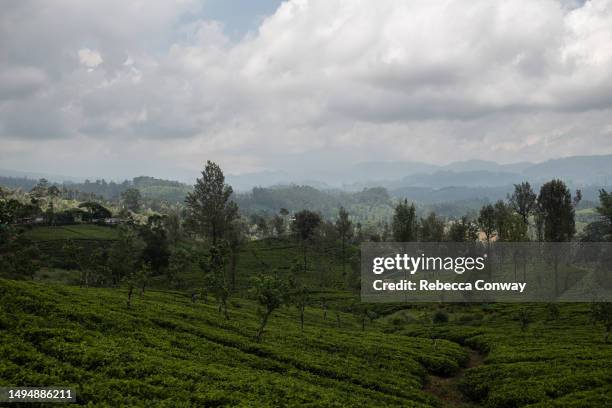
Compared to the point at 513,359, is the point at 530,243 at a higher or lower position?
higher

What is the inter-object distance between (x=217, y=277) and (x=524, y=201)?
98392mm

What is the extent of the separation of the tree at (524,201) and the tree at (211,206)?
8186 centimetres

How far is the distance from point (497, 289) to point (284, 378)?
84297mm

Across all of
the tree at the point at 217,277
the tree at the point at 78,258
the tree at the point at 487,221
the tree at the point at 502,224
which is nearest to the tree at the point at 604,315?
the tree at the point at 217,277

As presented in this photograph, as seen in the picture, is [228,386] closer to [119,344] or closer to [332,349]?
[119,344]

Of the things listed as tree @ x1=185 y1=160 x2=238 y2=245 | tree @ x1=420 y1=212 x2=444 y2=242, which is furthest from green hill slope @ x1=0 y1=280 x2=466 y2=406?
tree @ x1=420 y1=212 x2=444 y2=242

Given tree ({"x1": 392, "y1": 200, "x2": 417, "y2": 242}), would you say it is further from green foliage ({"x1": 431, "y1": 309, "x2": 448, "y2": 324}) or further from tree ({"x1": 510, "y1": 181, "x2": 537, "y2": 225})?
tree ({"x1": 510, "y1": 181, "x2": 537, "y2": 225})

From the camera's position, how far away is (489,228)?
4823 inches

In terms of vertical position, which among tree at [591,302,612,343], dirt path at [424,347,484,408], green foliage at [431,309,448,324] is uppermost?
tree at [591,302,612,343]

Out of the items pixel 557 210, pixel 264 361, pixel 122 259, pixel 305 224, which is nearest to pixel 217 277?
pixel 264 361

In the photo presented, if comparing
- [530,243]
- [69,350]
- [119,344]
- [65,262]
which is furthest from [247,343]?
[65,262]

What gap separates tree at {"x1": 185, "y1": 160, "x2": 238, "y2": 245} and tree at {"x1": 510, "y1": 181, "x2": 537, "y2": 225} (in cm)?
8186

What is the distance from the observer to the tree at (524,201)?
400 feet

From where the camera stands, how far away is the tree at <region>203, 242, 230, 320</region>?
59556 mm
